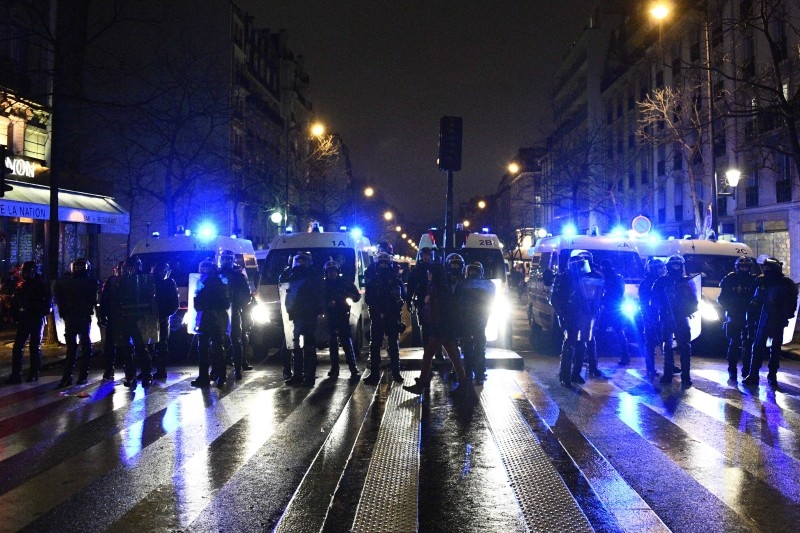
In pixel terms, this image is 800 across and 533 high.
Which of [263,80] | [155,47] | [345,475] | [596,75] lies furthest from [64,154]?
[596,75]

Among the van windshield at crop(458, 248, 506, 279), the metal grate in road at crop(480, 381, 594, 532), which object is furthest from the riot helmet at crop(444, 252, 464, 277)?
the van windshield at crop(458, 248, 506, 279)

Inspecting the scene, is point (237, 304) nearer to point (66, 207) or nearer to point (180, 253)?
point (180, 253)

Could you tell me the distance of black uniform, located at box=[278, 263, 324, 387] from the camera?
10.2 metres

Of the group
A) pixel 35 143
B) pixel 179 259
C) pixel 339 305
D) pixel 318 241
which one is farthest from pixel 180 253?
pixel 35 143

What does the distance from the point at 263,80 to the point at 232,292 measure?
48.7 metres

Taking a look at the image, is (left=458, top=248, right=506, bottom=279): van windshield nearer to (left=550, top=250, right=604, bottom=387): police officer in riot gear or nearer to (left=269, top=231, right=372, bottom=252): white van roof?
(left=269, top=231, right=372, bottom=252): white van roof

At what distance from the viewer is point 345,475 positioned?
5.76m

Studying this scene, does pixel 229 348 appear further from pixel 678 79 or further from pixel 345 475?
pixel 678 79

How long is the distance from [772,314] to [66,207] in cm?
2268

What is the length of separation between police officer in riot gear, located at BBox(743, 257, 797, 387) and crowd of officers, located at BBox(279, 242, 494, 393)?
12.6 ft

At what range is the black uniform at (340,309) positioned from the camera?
34.8 ft

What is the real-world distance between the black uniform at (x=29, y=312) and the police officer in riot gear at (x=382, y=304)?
15.1 feet

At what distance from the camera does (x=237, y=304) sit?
35.4 feet

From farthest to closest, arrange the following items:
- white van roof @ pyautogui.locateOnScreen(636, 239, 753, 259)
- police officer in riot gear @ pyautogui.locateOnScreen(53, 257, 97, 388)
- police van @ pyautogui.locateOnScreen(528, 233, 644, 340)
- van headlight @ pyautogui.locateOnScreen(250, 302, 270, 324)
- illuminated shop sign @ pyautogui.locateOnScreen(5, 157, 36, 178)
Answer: illuminated shop sign @ pyautogui.locateOnScreen(5, 157, 36, 178) < white van roof @ pyautogui.locateOnScreen(636, 239, 753, 259) < police van @ pyautogui.locateOnScreen(528, 233, 644, 340) < van headlight @ pyautogui.locateOnScreen(250, 302, 270, 324) < police officer in riot gear @ pyautogui.locateOnScreen(53, 257, 97, 388)
